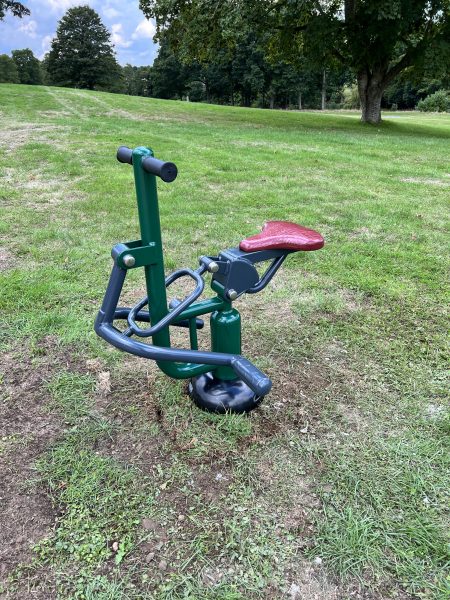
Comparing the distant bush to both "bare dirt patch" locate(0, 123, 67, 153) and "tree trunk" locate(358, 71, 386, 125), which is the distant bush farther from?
"bare dirt patch" locate(0, 123, 67, 153)

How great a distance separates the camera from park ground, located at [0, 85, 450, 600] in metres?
1.41

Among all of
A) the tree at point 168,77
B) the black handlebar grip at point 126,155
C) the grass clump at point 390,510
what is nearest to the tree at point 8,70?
the tree at point 168,77

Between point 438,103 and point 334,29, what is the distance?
1330 inches

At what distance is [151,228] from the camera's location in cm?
163

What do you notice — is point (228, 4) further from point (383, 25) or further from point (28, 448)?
point (28, 448)

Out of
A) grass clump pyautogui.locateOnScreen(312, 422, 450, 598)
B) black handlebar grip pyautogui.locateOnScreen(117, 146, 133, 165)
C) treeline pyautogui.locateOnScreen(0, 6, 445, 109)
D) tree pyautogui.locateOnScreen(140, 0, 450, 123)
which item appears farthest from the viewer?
treeline pyautogui.locateOnScreen(0, 6, 445, 109)

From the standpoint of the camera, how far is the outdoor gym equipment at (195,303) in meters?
1.60

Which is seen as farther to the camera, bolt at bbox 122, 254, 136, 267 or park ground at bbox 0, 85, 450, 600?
bolt at bbox 122, 254, 136, 267

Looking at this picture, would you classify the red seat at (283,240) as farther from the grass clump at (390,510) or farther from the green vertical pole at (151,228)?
the grass clump at (390,510)

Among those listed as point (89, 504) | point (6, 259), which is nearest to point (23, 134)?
point (6, 259)

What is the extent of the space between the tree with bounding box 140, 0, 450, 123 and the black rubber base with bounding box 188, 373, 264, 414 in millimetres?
11611

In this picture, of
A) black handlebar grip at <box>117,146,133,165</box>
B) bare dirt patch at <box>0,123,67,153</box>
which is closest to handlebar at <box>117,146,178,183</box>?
black handlebar grip at <box>117,146,133,165</box>

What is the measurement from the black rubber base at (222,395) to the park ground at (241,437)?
2.4 inches

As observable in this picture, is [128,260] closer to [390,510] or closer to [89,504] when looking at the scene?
[89,504]
